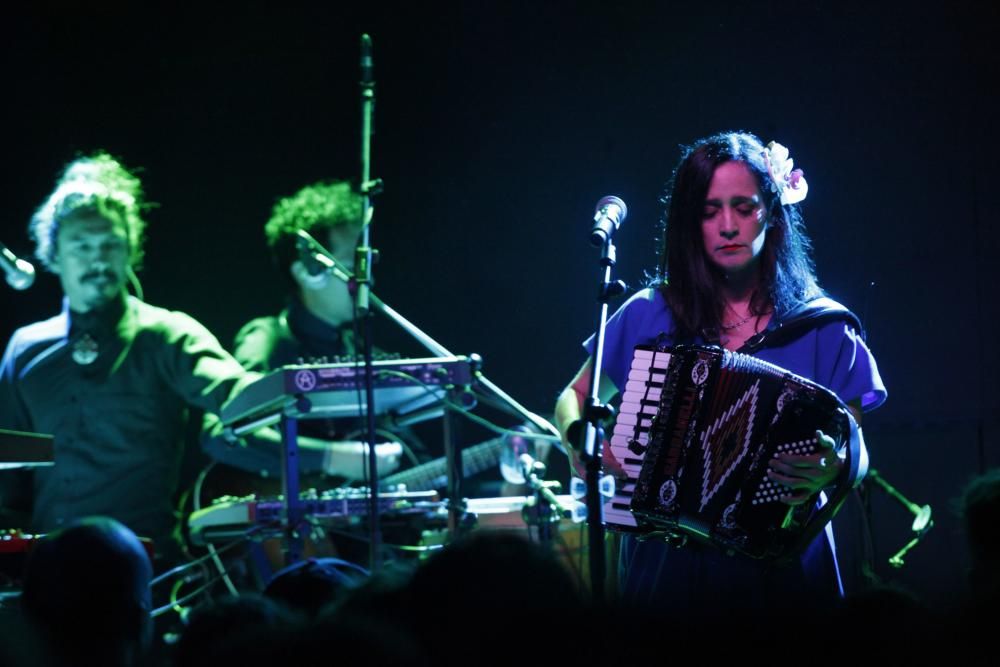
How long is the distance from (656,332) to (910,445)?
11.6 ft

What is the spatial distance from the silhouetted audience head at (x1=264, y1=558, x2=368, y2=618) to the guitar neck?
3050 millimetres

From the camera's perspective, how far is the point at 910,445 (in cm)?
633

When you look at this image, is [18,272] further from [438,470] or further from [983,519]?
[983,519]

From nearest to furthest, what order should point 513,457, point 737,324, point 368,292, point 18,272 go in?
point 737,324
point 18,272
point 368,292
point 513,457

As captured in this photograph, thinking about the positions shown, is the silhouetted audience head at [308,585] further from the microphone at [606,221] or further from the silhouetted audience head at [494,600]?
the microphone at [606,221]

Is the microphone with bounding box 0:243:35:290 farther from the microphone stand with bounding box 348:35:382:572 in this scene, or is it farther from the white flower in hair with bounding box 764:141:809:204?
the white flower in hair with bounding box 764:141:809:204

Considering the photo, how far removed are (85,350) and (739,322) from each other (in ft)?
13.7

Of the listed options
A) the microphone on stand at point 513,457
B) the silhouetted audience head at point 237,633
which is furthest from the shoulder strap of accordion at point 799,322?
the microphone on stand at point 513,457

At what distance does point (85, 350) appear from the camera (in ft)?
20.4

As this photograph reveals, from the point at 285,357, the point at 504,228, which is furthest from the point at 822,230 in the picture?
the point at 285,357

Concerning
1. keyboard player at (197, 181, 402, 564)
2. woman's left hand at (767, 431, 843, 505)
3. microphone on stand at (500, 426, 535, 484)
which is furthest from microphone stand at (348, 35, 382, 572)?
woman's left hand at (767, 431, 843, 505)

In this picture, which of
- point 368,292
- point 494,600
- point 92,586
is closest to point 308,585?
point 92,586

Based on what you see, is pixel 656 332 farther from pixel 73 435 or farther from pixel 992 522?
pixel 73 435

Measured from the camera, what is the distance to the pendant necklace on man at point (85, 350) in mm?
6199
